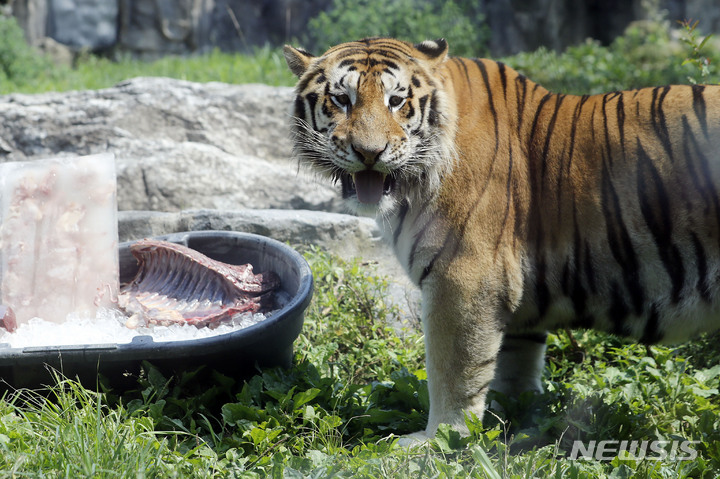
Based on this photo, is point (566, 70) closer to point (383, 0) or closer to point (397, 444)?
point (383, 0)

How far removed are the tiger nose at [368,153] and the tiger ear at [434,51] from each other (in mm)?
485

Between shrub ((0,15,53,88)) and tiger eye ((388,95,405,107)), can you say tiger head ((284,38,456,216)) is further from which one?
shrub ((0,15,53,88))

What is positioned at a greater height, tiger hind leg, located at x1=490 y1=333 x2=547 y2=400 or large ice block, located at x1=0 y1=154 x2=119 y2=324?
large ice block, located at x1=0 y1=154 x2=119 y2=324

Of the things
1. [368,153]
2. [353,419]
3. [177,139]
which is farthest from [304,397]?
[177,139]

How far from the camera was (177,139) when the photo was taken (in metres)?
5.53

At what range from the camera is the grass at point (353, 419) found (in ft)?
7.38

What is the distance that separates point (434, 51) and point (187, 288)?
1566 millimetres

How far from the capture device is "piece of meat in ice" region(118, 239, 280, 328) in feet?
10.2

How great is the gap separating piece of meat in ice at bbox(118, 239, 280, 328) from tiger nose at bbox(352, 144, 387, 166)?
1007 mm

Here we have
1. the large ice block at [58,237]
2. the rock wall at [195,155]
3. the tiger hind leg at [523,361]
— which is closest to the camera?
the large ice block at [58,237]

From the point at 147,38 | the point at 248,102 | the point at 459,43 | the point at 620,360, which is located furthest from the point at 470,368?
the point at 147,38

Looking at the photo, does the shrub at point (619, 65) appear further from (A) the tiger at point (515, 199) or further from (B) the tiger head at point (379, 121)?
(B) the tiger head at point (379, 121)

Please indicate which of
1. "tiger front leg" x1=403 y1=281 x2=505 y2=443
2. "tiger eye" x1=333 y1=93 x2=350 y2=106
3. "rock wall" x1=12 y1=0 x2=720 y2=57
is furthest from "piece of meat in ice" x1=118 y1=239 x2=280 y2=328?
"rock wall" x1=12 y1=0 x2=720 y2=57

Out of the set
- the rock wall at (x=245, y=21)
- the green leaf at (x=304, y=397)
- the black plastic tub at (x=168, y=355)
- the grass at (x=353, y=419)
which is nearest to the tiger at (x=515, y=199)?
the grass at (x=353, y=419)
